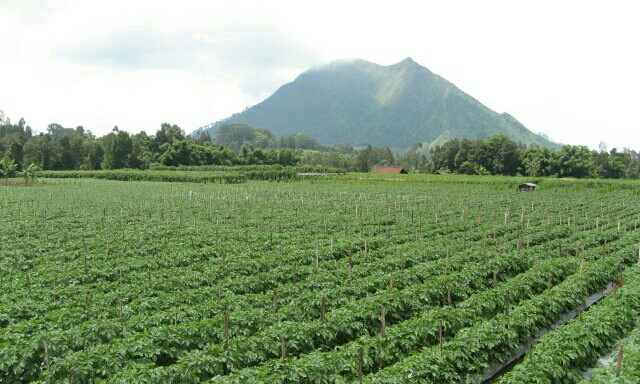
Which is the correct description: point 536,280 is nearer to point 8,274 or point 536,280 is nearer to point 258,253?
point 258,253

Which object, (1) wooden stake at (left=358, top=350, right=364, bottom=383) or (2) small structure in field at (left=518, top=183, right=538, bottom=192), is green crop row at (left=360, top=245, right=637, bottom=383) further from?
(2) small structure in field at (left=518, top=183, right=538, bottom=192)

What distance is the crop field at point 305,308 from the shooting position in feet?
28.0

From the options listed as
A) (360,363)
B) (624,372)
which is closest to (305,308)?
(360,363)

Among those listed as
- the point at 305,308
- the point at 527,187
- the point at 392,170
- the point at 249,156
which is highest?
the point at 249,156

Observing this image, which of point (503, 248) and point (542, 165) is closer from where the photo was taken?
point (503, 248)

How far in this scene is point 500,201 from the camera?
140ft

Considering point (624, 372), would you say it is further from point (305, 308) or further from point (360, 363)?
point (305, 308)

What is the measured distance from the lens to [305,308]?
38.0 feet

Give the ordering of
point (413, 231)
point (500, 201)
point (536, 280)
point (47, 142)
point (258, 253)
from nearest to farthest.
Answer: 1. point (536, 280)
2. point (258, 253)
3. point (413, 231)
4. point (500, 201)
5. point (47, 142)

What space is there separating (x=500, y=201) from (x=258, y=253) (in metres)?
30.8

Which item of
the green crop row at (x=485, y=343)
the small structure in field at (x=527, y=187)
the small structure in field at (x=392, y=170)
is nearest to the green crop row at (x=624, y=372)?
the green crop row at (x=485, y=343)

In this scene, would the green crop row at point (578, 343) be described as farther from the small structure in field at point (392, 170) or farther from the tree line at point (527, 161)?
the small structure in field at point (392, 170)

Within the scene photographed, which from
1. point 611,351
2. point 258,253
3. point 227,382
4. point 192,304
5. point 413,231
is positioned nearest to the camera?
point 227,382

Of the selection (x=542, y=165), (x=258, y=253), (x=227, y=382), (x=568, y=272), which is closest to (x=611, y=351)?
(x=568, y=272)
